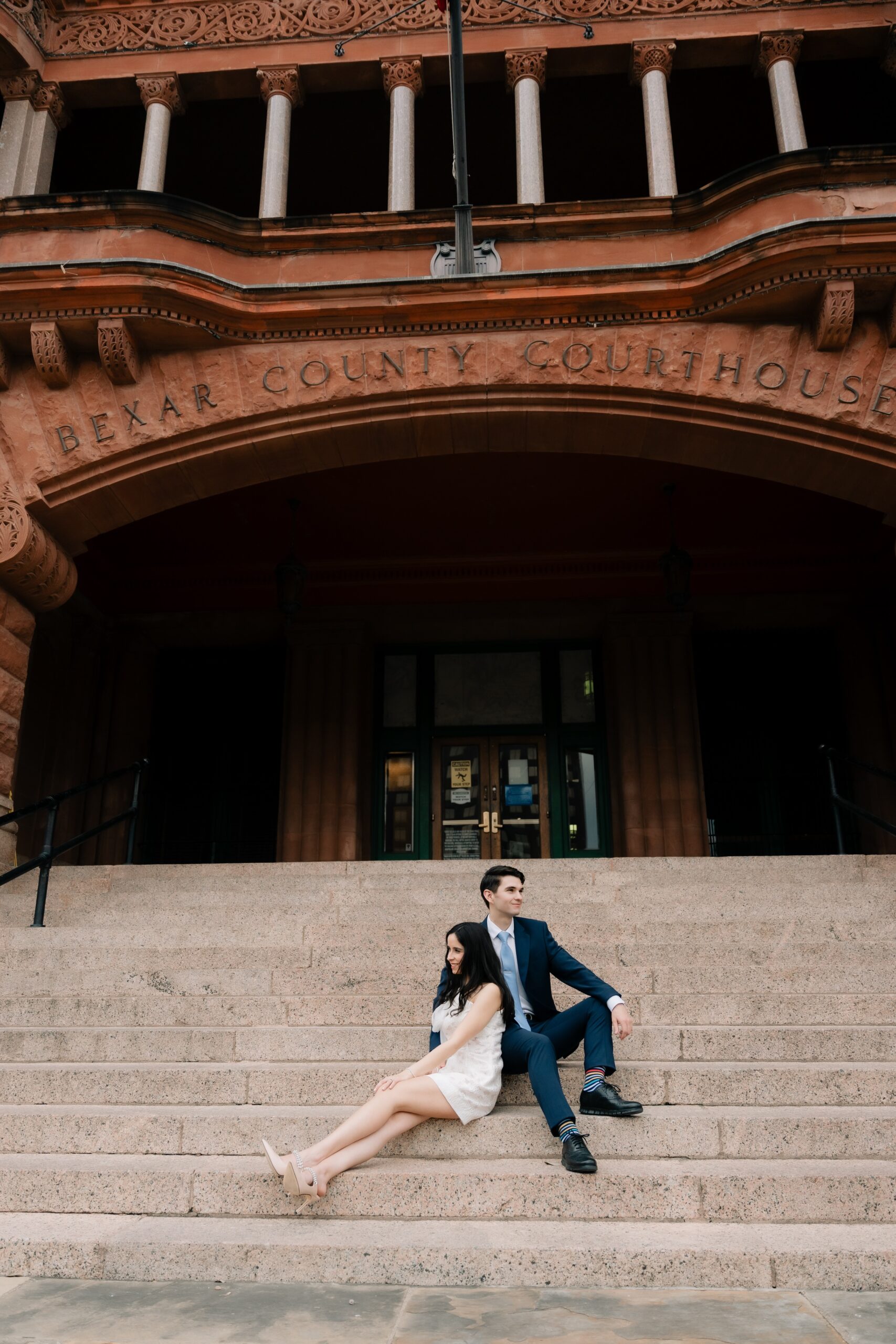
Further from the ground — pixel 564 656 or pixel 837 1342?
pixel 564 656

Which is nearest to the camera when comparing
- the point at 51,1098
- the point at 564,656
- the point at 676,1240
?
the point at 676,1240

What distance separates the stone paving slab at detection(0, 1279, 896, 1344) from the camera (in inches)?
101

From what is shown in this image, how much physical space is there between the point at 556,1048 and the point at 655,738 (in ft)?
27.5

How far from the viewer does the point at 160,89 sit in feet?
35.0

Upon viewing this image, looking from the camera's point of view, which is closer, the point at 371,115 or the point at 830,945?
the point at 830,945

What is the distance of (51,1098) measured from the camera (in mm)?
4359

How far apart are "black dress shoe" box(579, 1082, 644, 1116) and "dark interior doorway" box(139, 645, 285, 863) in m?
9.43

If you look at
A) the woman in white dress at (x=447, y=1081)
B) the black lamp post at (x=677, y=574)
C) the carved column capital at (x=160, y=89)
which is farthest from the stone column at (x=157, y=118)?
the woman in white dress at (x=447, y=1081)

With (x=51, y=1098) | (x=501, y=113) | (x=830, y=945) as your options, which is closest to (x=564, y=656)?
(x=501, y=113)

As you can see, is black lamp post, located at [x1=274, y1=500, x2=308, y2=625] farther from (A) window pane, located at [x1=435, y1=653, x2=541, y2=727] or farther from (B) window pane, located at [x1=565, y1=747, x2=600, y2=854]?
(B) window pane, located at [x1=565, y1=747, x2=600, y2=854]

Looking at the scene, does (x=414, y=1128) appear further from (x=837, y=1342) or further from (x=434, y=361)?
(x=434, y=361)

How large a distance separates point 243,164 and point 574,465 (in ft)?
18.4

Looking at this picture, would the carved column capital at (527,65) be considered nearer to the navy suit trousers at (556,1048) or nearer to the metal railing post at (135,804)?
the metal railing post at (135,804)

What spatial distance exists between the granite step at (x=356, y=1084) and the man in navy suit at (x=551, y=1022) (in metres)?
0.19
